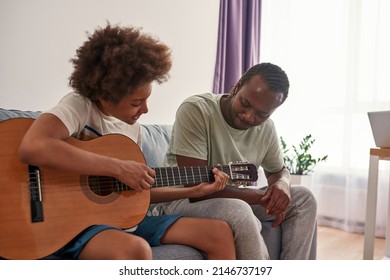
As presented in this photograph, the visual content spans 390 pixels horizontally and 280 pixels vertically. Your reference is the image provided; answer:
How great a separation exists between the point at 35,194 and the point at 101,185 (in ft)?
0.48

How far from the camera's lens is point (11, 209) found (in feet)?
2.53

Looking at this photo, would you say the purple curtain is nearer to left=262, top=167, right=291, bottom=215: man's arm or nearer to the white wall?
the white wall

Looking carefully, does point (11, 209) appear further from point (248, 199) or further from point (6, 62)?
point (6, 62)

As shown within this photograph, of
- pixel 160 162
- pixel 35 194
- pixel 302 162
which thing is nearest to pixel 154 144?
pixel 160 162

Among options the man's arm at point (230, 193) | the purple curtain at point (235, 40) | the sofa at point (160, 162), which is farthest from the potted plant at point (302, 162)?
the man's arm at point (230, 193)

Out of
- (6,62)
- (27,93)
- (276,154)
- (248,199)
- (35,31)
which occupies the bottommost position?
(248,199)

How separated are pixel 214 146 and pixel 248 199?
18cm

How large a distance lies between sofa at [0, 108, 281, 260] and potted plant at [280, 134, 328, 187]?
40.1 inches

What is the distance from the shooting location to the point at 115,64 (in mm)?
877

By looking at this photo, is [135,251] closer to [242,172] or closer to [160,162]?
[242,172]

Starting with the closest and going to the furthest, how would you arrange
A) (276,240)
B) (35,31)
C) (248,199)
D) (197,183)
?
(197,183), (248,199), (276,240), (35,31)

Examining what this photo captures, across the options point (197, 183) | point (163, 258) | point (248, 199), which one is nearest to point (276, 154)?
point (248, 199)

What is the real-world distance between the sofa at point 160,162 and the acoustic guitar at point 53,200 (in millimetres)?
71

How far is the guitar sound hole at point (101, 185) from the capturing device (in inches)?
34.6
